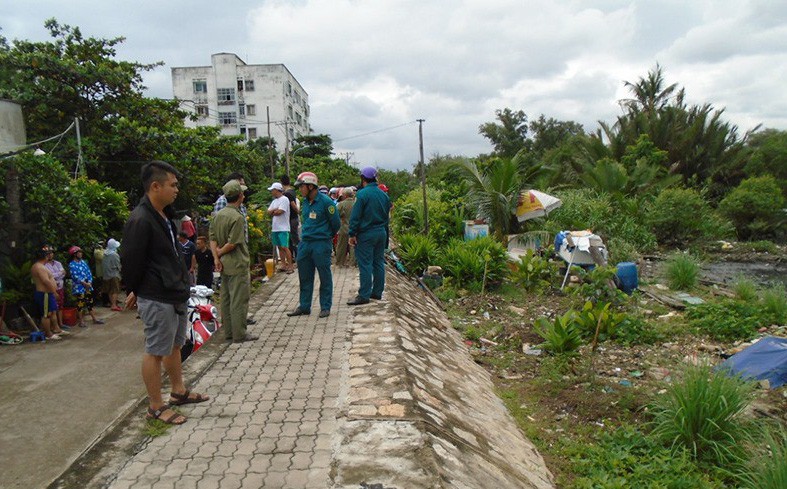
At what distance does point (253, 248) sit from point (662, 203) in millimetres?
15012

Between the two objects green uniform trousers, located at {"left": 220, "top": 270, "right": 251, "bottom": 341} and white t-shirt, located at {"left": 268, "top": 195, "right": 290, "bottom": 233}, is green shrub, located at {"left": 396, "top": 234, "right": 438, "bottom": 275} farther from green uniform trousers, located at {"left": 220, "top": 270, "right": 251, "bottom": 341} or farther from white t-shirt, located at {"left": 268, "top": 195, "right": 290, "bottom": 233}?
green uniform trousers, located at {"left": 220, "top": 270, "right": 251, "bottom": 341}

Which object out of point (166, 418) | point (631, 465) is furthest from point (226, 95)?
point (631, 465)

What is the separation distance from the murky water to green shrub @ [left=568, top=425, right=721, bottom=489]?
39.9ft

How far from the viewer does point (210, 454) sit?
3270mm

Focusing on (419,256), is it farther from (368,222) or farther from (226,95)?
(226,95)

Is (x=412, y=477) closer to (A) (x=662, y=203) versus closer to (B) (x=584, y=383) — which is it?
(B) (x=584, y=383)

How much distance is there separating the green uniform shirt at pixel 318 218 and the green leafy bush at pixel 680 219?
644 inches

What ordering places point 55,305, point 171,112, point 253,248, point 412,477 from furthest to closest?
1. point 171,112
2. point 253,248
3. point 55,305
4. point 412,477

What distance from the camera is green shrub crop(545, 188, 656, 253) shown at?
621 inches

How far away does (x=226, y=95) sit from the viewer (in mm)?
48531

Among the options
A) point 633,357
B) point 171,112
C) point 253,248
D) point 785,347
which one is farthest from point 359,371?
point 171,112

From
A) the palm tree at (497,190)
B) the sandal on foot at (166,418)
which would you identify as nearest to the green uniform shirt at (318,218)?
the sandal on foot at (166,418)

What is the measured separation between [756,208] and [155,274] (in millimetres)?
25296

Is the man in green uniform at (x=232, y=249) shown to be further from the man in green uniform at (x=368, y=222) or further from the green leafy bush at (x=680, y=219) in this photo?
the green leafy bush at (x=680, y=219)
